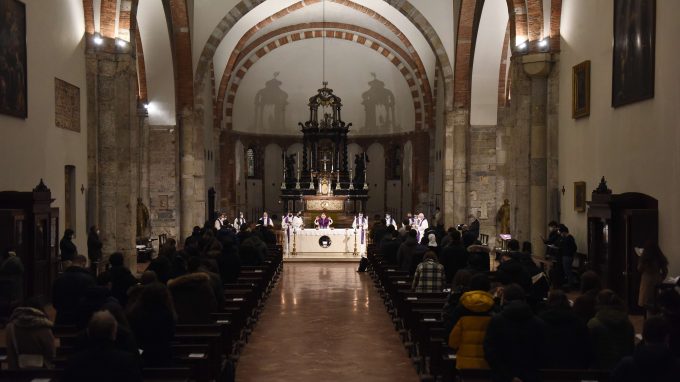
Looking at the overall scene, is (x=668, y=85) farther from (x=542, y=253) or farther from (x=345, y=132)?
(x=345, y=132)

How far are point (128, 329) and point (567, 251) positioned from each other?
9839 millimetres

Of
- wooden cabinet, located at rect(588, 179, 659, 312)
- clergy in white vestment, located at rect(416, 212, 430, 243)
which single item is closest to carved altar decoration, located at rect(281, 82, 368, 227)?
clergy in white vestment, located at rect(416, 212, 430, 243)

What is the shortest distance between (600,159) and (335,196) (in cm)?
1898

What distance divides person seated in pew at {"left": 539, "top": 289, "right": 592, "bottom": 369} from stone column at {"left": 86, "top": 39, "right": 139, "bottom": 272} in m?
11.5

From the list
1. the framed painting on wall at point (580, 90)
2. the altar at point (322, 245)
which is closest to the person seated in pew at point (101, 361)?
the framed painting on wall at point (580, 90)

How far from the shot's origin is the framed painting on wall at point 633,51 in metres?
11.8

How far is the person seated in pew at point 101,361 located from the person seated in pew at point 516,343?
255 centimetres

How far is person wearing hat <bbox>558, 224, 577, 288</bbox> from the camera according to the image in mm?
14117

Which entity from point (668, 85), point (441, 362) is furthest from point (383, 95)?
point (441, 362)

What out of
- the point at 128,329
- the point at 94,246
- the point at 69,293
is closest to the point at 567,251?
the point at 94,246

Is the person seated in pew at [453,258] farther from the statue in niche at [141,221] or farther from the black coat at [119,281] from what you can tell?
the statue in niche at [141,221]

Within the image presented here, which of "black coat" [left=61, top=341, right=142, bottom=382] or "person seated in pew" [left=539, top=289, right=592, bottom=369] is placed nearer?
"black coat" [left=61, top=341, right=142, bottom=382]

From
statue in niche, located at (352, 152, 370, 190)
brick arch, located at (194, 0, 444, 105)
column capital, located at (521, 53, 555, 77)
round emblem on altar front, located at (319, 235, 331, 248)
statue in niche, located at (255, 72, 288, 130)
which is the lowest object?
round emblem on altar front, located at (319, 235, 331, 248)

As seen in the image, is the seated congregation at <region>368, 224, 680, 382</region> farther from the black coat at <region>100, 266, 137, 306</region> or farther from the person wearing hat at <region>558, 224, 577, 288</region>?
the person wearing hat at <region>558, 224, 577, 288</region>
